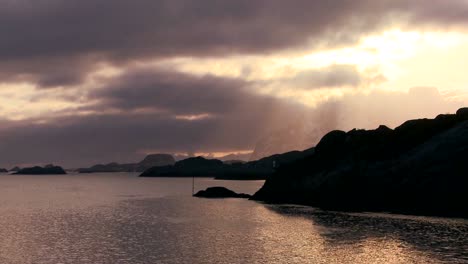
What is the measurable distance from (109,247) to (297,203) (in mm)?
74222

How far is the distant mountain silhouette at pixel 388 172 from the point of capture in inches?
3912

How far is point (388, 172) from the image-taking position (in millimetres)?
110500

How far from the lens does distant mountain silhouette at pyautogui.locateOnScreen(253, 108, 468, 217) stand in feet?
326

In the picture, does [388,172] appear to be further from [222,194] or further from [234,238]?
[222,194]

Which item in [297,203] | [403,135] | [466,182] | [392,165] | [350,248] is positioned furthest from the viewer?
[297,203]

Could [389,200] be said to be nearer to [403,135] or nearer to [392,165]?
[392,165]

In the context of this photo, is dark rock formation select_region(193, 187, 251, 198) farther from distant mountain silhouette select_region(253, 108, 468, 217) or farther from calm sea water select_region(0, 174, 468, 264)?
calm sea water select_region(0, 174, 468, 264)

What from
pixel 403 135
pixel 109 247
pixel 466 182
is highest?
pixel 403 135

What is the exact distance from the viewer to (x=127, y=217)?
10700 centimetres

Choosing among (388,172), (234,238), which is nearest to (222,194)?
(388,172)

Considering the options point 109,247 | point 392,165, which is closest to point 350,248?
point 109,247

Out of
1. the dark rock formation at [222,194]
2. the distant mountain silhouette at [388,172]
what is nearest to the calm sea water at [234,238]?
the distant mountain silhouette at [388,172]

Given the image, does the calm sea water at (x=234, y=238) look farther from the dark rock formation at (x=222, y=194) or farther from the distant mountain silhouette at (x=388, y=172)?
the dark rock formation at (x=222, y=194)

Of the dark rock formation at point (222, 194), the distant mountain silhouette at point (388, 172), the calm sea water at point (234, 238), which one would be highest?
the distant mountain silhouette at point (388, 172)
